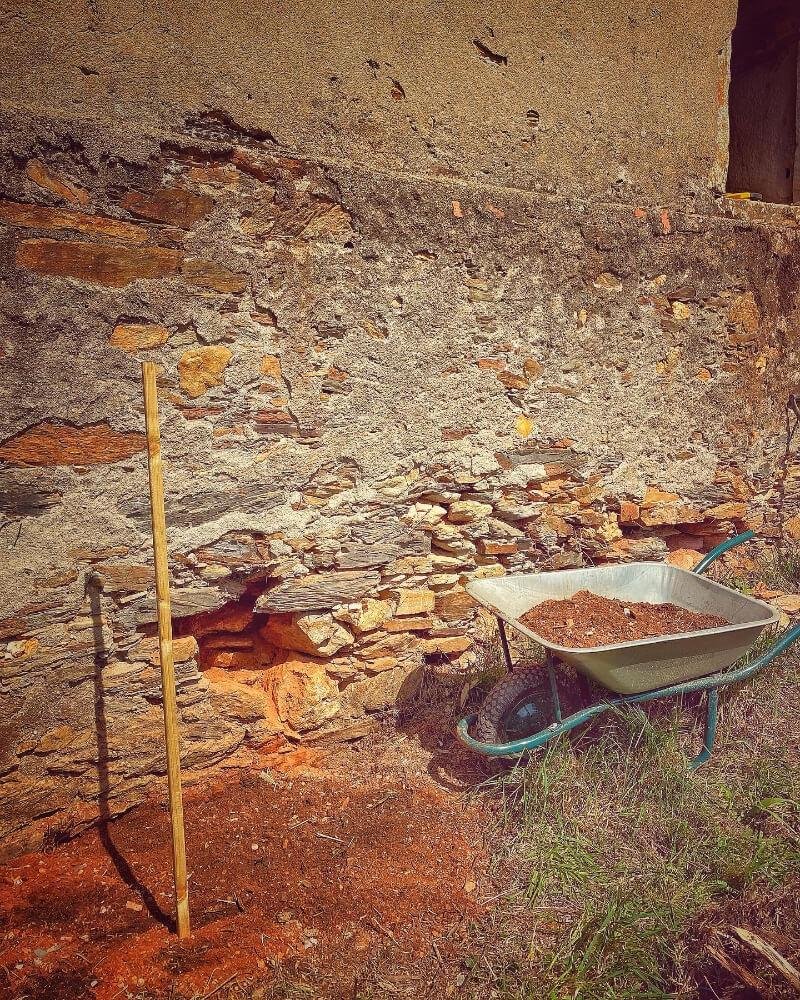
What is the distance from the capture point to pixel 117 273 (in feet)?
7.79

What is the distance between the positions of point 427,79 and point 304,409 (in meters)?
1.43

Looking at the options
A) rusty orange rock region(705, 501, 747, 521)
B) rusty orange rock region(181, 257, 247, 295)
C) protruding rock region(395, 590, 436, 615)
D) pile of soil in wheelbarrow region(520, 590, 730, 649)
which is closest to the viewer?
rusty orange rock region(181, 257, 247, 295)

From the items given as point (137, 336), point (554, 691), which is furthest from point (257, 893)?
point (137, 336)

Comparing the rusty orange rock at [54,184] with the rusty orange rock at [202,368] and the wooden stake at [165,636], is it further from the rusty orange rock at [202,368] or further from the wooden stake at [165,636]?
the wooden stake at [165,636]

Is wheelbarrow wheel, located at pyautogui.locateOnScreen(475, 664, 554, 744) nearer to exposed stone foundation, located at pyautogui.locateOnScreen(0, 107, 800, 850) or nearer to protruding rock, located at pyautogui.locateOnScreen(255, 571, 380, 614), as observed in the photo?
exposed stone foundation, located at pyautogui.locateOnScreen(0, 107, 800, 850)

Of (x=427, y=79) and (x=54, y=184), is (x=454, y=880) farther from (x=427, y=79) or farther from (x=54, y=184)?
(x=427, y=79)

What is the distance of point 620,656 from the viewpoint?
2393mm

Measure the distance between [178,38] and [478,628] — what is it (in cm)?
260

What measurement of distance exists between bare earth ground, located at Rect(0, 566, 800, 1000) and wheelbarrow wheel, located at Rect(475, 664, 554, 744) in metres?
0.15

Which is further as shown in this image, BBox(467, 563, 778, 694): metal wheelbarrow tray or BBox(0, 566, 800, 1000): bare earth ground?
BBox(467, 563, 778, 694): metal wheelbarrow tray

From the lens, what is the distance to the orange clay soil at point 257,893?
197 centimetres

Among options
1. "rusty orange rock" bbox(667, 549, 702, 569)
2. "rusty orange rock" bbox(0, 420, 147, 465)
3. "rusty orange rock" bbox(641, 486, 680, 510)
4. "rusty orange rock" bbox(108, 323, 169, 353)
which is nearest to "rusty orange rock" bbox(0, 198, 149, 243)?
"rusty orange rock" bbox(108, 323, 169, 353)

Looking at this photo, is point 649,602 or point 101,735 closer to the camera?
point 101,735

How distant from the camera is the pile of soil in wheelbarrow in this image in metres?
2.65
